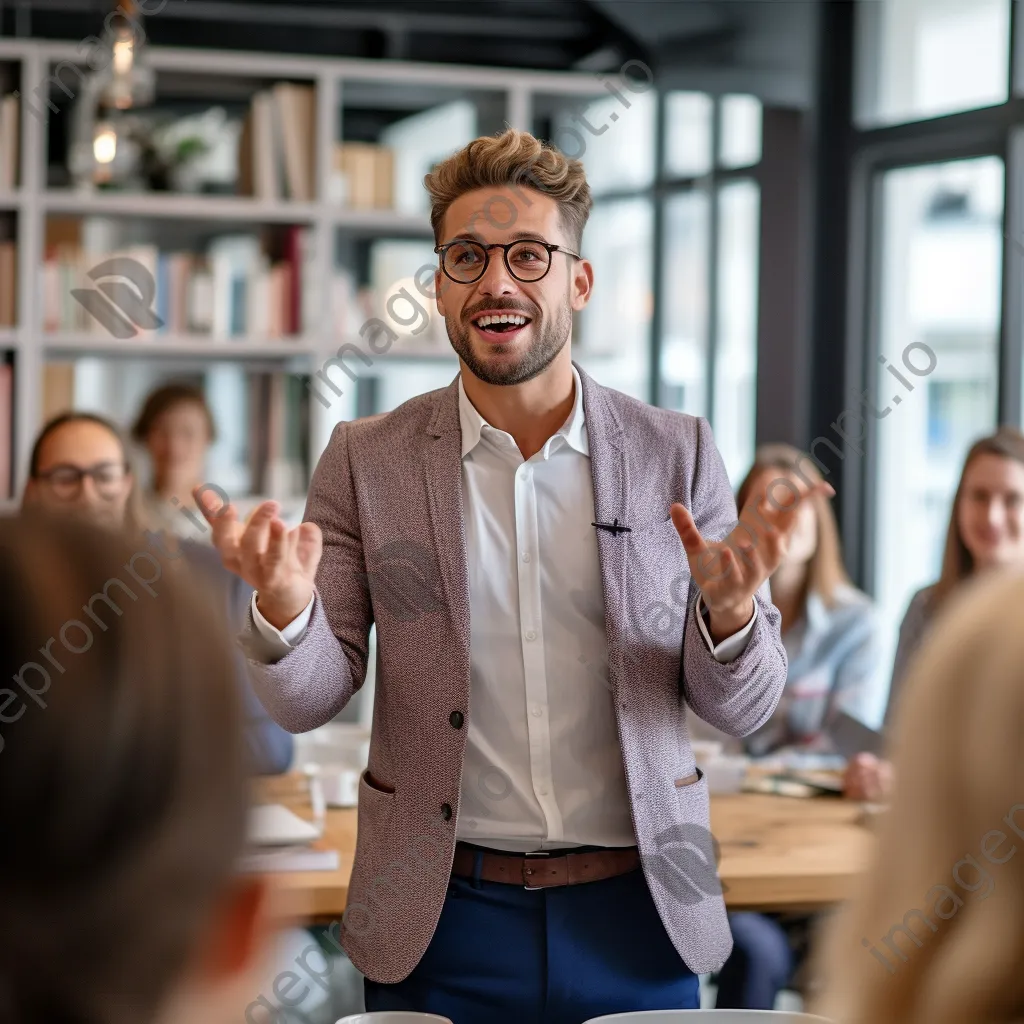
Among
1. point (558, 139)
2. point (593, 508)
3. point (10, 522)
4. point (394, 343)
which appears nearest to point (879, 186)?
point (558, 139)

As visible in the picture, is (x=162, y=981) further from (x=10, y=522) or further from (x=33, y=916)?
(x=10, y=522)

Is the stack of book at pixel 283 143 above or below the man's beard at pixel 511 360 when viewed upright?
above

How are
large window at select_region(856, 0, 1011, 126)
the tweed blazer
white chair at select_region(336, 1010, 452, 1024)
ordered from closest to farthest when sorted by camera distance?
white chair at select_region(336, 1010, 452, 1024), the tweed blazer, large window at select_region(856, 0, 1011, 126)

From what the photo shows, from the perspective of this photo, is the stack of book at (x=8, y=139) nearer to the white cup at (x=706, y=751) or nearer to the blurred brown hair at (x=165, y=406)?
the blurred brown hair at (x=165, y=406)

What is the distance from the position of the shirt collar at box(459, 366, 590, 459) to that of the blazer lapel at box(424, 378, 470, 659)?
0.01 m

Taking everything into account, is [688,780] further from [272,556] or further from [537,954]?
[272,556]

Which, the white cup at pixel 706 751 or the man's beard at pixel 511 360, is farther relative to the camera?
the white cup at pixel 706 751

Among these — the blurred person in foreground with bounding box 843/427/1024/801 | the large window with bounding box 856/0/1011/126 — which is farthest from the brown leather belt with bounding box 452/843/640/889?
the large window with bounding box 856/0/1011/126

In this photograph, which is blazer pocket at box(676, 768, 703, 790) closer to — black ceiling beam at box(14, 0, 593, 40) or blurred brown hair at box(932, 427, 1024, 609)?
blurred brown hair at box(932, 427, 1024, 609)

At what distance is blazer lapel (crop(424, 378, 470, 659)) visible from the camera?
6.43 ft

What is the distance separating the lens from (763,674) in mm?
1910

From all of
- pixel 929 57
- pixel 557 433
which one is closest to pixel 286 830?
pixel 557 433

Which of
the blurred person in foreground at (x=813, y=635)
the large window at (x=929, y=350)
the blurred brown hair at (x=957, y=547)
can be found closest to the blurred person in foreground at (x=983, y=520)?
the blurred brown hair at (x=957, y=547)

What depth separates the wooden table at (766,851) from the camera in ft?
8.20
